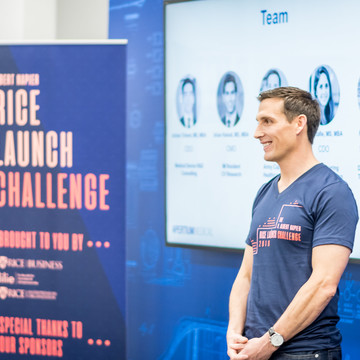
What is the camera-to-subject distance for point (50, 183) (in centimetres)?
284

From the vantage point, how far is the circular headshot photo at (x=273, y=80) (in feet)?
9.25

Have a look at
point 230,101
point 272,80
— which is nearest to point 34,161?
point 230,101

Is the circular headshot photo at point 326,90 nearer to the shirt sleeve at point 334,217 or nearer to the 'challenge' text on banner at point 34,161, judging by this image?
the shirt sleeve at point 334,217

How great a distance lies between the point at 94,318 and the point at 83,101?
110 cm

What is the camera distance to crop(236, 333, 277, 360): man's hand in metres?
1.81

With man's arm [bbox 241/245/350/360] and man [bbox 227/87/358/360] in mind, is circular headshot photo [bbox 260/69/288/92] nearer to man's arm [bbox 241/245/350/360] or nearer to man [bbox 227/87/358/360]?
man [bbox 227/87/358/360]

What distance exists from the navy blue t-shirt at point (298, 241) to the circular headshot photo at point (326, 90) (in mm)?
852

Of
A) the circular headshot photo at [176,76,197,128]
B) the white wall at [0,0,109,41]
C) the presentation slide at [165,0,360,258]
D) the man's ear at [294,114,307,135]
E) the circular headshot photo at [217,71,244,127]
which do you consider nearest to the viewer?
the man's ear at [294,114,307,135]

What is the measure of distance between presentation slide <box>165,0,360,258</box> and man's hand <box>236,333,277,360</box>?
952 millimetres

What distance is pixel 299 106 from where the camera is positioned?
1.91 m

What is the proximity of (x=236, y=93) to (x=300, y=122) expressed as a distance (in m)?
1.11

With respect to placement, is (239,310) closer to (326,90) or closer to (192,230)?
(192,230)

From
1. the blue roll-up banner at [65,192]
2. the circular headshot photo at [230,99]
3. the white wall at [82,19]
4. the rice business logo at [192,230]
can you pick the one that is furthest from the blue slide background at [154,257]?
the blue roll-up banner at [65,192]

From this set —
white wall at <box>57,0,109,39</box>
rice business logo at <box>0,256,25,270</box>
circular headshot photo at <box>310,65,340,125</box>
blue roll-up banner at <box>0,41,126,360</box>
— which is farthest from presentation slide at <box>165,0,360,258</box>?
rice business logo at <box>0,256,25,270</box>
